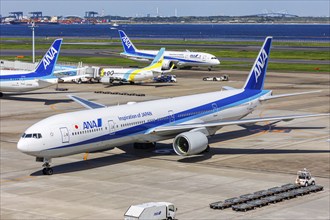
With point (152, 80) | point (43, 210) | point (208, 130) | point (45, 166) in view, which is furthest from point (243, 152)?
point (152, 80)

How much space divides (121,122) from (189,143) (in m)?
5.14

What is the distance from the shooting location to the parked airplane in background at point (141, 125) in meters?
45.5

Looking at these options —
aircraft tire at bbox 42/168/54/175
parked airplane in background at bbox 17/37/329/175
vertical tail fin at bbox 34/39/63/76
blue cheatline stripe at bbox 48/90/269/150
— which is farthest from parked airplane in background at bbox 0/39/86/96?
aircraft tire at bbox 42/168/54/175

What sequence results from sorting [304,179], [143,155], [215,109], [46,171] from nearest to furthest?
[304,179] → [46,171] → [143,155] → [215,109]

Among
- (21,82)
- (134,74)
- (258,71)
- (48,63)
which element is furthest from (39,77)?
(258,71)

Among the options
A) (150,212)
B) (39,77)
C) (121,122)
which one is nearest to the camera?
(150,212)

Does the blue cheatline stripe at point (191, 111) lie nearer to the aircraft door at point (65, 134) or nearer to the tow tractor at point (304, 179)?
the aircraft door at point (65, 134)

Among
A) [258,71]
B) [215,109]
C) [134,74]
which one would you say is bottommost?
[134,74]

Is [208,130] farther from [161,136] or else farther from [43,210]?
[43,210]

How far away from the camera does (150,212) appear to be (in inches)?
1193

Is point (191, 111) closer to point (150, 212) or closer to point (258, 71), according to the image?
point (258, 71)

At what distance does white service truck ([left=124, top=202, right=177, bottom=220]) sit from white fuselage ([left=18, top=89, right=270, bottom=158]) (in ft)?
50.8

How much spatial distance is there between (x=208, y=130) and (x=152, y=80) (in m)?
63.6

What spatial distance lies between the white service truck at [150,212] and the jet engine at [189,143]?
18.1 m
